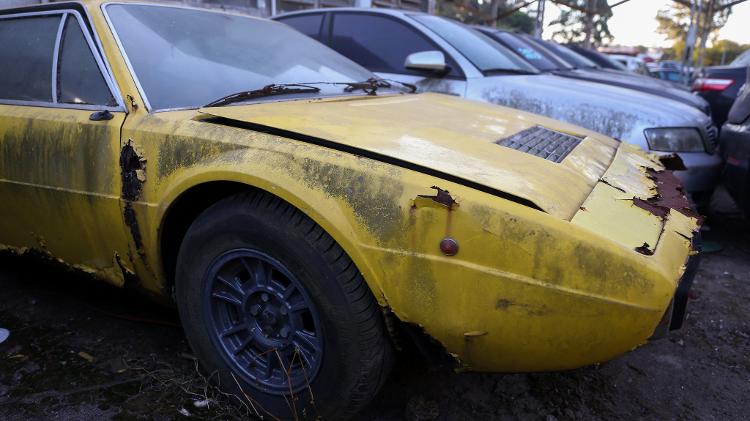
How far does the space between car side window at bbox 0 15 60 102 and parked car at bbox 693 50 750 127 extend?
666 cm

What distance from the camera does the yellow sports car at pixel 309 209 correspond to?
1.53 m

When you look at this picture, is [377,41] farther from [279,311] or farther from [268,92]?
[279,311]

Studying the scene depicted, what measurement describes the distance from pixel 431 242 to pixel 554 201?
390 mm

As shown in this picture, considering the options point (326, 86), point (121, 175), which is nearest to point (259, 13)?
point (326, 86)

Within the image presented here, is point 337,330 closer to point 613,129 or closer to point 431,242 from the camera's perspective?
point 431,242

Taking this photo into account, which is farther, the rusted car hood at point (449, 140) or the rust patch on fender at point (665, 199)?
the rust patch on fender at point (665, 199)

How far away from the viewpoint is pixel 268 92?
8.00ft

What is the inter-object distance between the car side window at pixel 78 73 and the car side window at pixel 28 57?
90 mm

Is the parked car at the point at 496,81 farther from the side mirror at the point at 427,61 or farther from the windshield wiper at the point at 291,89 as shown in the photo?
the windshield wiper at the point at 291,89

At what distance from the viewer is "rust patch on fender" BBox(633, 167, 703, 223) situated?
184cm

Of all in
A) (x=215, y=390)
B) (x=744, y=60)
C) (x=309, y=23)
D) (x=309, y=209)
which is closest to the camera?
(x=309, y=209)

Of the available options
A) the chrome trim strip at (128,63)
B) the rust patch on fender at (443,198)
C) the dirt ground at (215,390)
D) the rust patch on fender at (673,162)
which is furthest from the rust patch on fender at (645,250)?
the chrome trim strip at (128,63)

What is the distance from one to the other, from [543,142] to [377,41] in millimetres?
2902

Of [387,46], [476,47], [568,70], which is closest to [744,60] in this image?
[568,70]
